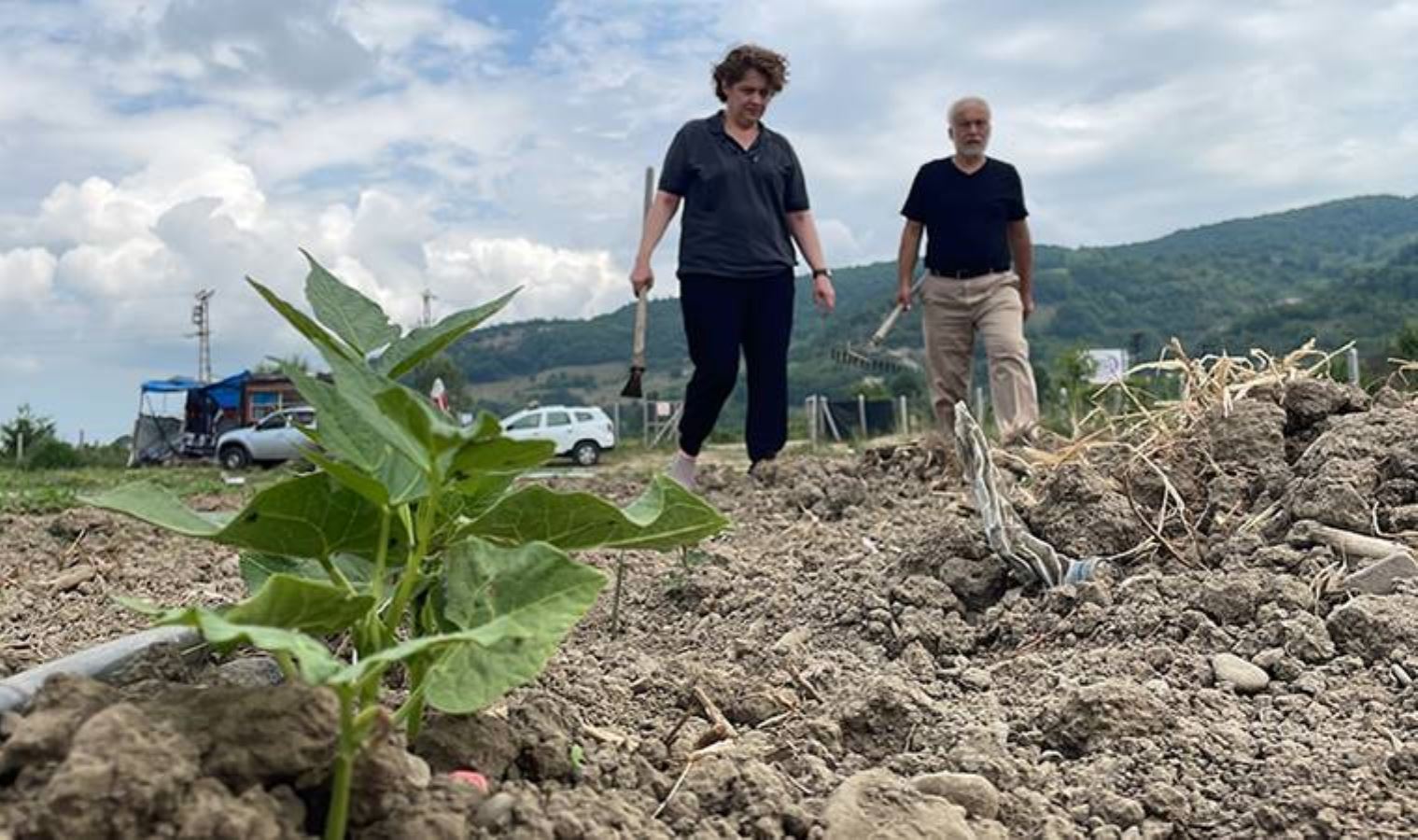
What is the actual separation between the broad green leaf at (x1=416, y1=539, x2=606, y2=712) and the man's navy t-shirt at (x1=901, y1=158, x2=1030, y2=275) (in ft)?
15.6

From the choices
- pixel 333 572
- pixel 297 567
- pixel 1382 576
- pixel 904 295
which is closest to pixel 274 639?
pixel 333 572

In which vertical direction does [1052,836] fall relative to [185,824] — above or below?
below

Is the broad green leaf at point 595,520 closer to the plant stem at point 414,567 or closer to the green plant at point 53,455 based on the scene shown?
the plant stem at point 414,567

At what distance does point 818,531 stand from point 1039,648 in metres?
1.66

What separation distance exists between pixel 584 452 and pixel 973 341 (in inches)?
805

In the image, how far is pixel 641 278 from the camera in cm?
545

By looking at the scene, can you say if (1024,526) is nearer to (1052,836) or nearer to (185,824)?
(1052,836)

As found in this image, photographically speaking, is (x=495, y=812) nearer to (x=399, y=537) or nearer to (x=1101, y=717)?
(x=399, y=537)

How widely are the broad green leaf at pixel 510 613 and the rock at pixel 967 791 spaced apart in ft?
1.74

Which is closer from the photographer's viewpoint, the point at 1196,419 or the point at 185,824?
the point at 185,824

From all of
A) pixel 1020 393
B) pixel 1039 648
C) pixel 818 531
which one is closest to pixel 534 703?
pixel 1039 648

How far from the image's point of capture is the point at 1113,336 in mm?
88062

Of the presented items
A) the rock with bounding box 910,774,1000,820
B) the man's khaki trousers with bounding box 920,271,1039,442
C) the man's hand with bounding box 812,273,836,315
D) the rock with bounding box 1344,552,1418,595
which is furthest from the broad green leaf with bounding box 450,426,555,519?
the man's hand with bounding box 812,273,836,315

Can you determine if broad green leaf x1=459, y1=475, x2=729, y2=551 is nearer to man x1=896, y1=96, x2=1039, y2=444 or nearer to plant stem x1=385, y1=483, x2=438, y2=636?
plant stem x1=385, y1=483, x2=438, y2=636
